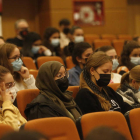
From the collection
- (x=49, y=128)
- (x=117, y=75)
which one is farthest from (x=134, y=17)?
(x=49, y=128)

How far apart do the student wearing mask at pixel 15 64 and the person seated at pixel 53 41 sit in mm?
1883

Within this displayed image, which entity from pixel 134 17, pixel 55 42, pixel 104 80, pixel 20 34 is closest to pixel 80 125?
pixel 104 80

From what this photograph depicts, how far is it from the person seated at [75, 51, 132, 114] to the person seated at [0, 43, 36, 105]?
576 mm

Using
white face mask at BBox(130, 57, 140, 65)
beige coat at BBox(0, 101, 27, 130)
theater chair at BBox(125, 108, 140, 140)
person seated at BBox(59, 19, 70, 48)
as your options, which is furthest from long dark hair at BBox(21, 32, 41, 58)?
theater chair at BBox(125, 108, 140, 140)

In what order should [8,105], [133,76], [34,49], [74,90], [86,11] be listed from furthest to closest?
[86,11] < [34,49] < [133,76] < [74,90] < [8,105]

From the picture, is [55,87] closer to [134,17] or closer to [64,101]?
[64,101]

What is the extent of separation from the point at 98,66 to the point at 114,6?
5628 mm

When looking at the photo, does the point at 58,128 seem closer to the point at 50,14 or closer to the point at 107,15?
the point at 50,14

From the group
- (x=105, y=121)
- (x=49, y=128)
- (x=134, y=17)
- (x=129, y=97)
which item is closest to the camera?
(x=49, y=128)

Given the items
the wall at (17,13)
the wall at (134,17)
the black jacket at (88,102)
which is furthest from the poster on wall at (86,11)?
the black jacket at (88,102)

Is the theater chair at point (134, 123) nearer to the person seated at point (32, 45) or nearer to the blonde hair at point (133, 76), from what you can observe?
the blonde hair at point (133, 76)

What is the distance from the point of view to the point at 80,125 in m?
1.85

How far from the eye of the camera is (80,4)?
294 inches

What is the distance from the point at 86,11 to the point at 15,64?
5019 mm
